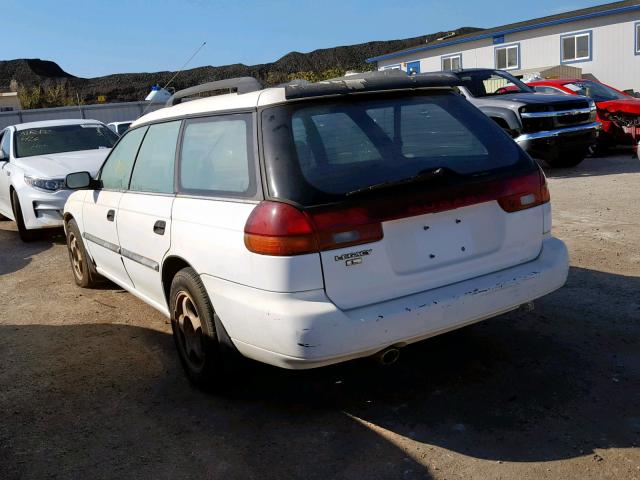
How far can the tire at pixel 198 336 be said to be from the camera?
11.8ft

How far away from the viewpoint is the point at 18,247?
29.4 ft

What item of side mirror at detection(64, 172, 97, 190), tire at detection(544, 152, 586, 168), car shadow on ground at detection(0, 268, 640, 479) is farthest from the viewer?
tire at detection(544, 152, 586, 168)

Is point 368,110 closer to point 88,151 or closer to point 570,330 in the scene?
point 570,330

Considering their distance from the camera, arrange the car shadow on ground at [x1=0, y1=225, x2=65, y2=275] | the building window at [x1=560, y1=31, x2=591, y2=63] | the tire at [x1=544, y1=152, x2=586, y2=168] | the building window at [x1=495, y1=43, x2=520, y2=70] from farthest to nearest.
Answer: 1. the building window at [x1=495, y1=43, x2=520, y2=70]
2. the building window at [x1=560, y1=31, x2=591, y2=63]
3. the tire at [x1=544, y1=152, x2=586, y2=168]
4. the car shadow on ground at [x1=0, y1=225, x2=65, y2=275]

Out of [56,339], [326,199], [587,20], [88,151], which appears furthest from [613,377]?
[587,20]

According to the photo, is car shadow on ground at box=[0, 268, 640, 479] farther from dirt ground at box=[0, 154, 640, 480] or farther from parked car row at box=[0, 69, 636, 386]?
parked car row at box=[0, 69, 636, 386]

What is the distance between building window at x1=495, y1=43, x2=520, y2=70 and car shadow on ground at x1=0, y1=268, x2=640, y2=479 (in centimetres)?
2738

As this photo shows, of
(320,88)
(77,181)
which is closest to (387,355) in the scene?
(320,88)

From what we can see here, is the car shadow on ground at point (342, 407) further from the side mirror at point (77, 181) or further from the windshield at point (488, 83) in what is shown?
the windshield at point (488, 83)

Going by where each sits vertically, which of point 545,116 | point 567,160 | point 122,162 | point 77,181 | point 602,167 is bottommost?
point 602,167

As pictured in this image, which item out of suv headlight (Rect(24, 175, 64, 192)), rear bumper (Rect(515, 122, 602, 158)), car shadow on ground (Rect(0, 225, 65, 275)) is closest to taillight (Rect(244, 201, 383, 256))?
car shadow on ground (Rect(0, 225, 65, 275))

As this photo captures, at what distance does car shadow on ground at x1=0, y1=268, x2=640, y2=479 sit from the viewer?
3135 mm

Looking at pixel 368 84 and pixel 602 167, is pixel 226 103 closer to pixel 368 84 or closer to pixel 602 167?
pixel 368 84

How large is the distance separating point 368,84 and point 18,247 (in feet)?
22.9
